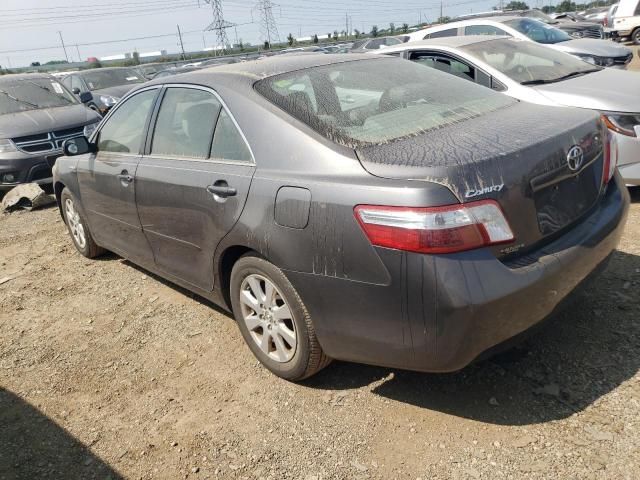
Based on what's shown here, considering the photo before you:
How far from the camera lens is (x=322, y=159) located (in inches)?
97.2

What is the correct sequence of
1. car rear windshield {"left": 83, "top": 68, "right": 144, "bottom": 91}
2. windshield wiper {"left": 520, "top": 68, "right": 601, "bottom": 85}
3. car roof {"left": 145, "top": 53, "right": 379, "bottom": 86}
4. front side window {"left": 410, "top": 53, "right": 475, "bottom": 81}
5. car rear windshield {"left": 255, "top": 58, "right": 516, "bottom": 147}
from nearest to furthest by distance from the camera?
1. car rear windshield {"left": 255, "top": 58, "right": 516, "bottom": 147}
2. car roof {"left": 145, "top": 53, "right": 379, "bottom": 86}
3. windshield wiper {"left": 520, "top": 68, "right": 601, "bottom": 85}
4. front side window {"left": 410, "top": 53, "right": 475, "bottom": 81}
5. car rear windshield {"left": 83, "top": 68, "right": 144, "bottom": 91}

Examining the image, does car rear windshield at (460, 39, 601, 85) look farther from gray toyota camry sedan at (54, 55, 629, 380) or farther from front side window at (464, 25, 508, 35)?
front side window at (464, 25, 508, 35)

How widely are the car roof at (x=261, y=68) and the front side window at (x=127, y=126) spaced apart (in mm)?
320

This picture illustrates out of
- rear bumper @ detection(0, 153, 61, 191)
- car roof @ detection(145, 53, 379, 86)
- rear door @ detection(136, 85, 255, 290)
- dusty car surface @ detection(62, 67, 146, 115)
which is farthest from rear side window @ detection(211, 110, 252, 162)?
dusty car surface @ detection(62, 67, 146, 115)

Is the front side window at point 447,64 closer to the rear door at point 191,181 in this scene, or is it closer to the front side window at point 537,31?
the rear door at point 191,181

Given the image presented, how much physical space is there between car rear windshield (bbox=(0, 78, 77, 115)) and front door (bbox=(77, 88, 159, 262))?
5231 millimetres

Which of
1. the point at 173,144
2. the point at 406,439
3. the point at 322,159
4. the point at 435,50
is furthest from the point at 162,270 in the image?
the point at 435,50

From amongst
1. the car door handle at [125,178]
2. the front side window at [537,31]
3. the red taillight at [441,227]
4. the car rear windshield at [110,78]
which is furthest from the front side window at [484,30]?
the car rear windshield at [110,78]

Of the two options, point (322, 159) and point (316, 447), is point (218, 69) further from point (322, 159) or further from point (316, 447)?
point (316, 447)

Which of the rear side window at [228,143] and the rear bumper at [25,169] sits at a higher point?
the rear side window at [228,143]

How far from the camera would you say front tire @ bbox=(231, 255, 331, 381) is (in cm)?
268

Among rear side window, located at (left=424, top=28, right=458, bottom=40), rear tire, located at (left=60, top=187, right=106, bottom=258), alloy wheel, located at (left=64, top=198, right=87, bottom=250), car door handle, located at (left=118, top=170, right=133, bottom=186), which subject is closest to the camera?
car door handle, located at (left=118, top=170, right=133, bottom=186)

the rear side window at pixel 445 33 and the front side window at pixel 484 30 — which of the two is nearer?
the front side window at pixel 484 30

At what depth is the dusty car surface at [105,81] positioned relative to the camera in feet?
43.3
